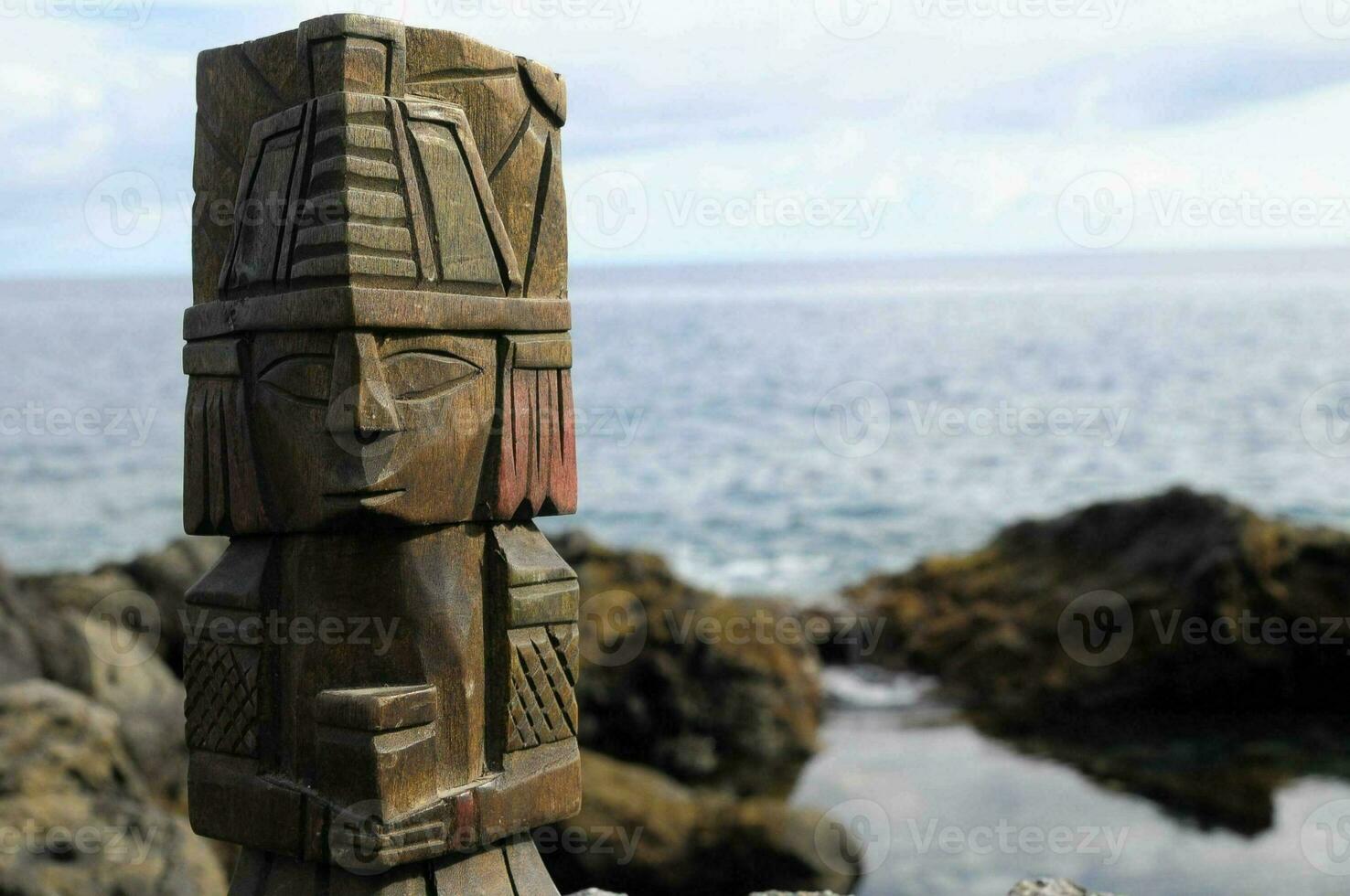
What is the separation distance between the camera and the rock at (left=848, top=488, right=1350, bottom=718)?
11070 mm

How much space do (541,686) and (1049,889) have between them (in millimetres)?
1969

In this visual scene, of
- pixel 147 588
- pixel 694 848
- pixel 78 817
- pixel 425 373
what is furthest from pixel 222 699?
pixel 147 588

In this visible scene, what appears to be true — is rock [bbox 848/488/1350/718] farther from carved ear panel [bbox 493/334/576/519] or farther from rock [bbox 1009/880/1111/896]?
carved ear panel [bbox 493/334/576/519]

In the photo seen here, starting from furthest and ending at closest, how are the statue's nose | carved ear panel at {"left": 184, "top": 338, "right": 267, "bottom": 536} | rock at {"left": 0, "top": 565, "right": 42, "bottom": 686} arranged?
1. rock at {"left": 0, "top": 565, "right": 42, "bottom": 686}
2. carved ear panel at {"left": 184, "top": 338, "right": 267, "bottom": 536}
3. the statue's nose

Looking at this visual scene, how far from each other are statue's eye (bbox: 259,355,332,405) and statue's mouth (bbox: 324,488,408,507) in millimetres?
257

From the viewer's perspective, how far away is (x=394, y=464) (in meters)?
3.41

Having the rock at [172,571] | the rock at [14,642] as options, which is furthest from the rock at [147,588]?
the rock at [14,642]

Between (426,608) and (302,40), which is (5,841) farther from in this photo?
(302,40)

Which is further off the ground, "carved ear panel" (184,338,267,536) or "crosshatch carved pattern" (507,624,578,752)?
"carved ear panel" (184,338,267,536)

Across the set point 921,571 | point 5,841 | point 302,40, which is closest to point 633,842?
point 5,841

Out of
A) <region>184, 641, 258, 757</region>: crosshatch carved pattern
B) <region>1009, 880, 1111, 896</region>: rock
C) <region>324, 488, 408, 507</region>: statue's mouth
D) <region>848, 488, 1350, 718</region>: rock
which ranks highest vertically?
<region>324, 488, 408, 507</region>: statue's mouth

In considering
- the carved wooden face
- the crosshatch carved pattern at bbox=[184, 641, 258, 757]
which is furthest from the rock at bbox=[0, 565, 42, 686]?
the carved wooden face

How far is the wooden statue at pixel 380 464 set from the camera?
134 inches

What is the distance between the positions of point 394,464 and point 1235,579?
9.57 metres
